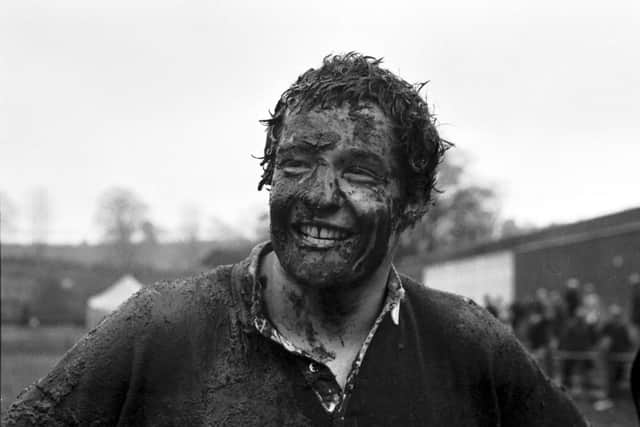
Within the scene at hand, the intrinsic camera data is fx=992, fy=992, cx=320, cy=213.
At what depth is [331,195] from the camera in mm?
3018

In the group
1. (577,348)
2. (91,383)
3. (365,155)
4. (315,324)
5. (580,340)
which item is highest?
(365,155)

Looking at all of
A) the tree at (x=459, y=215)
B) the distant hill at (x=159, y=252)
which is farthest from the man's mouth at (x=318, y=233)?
the tree at (x=459, y=215)

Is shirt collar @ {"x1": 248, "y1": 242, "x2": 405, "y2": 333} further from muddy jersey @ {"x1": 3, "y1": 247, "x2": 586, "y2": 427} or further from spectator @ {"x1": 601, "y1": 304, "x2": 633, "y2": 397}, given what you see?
spectator @ {"x1": 601, "y1": 304, "x2": 633, "y2": 397}

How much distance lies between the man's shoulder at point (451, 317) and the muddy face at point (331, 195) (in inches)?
14.0

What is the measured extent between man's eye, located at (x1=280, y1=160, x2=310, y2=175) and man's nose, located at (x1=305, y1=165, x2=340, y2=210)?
0.05m

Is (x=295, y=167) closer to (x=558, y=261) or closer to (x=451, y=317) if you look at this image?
(x=451, y=317)

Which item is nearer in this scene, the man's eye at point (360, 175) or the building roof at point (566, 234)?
the man's eye at point (360, 175)

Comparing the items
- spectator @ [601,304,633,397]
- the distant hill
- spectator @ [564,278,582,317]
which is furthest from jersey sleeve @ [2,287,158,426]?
the distant hill

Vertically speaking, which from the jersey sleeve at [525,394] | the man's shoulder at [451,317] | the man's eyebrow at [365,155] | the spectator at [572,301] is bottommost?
the spectator at [572,301]

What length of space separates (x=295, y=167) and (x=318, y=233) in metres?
0.22

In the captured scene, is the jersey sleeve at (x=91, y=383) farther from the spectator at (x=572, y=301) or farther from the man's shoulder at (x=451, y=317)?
the spectator at (x=572, y=301)

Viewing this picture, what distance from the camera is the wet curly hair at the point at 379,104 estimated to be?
3.13 m

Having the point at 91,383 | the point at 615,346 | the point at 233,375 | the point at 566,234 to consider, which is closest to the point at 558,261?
the point at 566,234

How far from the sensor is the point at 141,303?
309cm
